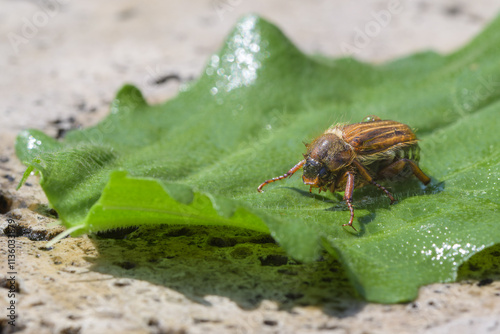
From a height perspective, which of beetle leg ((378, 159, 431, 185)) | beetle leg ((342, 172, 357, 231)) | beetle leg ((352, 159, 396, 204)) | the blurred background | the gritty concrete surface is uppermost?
the blurred background

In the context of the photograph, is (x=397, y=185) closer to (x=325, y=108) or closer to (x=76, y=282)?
(x=325, y=108)

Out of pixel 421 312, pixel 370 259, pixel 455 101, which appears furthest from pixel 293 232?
pixel 455 101

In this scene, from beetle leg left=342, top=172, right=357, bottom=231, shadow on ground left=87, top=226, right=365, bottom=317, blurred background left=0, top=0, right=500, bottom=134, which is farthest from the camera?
blurred background left=0, top=0, right=500, bottom=134

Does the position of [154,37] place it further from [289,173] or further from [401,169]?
[401,169]

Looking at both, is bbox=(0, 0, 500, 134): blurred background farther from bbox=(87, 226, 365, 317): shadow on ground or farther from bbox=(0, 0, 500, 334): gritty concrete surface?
bbox=(87, 226, 365, 317): shadow on ground

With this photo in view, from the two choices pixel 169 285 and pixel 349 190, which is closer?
pixel 169 285

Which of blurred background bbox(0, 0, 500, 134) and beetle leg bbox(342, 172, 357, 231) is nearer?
beetle leg bbox(342, 172, 357, 231)

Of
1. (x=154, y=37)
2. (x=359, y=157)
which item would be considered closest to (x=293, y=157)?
(x=359, y=157)

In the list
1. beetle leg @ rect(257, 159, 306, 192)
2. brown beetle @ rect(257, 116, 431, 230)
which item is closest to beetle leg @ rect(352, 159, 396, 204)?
brown beetle @ rect(257, 116, 431, 230)
